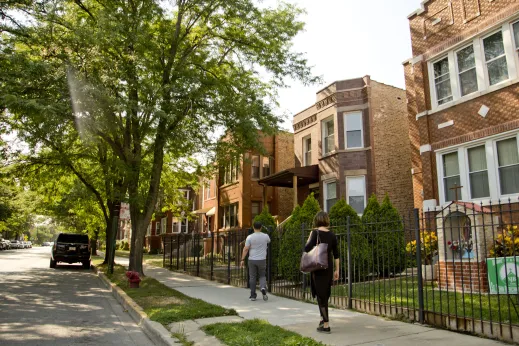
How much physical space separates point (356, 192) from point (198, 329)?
43.1 ft

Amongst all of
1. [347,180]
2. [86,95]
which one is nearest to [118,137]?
[86,95]

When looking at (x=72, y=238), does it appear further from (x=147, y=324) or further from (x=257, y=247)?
(x=147, y=324)

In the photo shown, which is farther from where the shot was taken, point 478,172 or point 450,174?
point 450,174

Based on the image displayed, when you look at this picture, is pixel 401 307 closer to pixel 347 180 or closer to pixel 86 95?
pixel 86 95

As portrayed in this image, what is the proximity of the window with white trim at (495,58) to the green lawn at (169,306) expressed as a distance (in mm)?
9858

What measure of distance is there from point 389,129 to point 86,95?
41.8ft

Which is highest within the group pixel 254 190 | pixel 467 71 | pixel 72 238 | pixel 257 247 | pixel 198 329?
pixel 467 71

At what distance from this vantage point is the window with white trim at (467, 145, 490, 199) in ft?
38.5

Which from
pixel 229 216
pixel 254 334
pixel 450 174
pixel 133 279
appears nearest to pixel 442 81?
pixel 450 174

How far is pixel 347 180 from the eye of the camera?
1823cm

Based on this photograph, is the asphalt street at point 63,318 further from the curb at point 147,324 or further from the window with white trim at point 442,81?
the window with white trim at point 442,81

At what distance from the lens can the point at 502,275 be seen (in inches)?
228

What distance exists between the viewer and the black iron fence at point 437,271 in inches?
224

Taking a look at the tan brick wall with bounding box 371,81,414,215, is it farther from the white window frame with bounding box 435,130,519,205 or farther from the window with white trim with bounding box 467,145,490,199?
the window with white trim with bounding box 467,145,490,199
